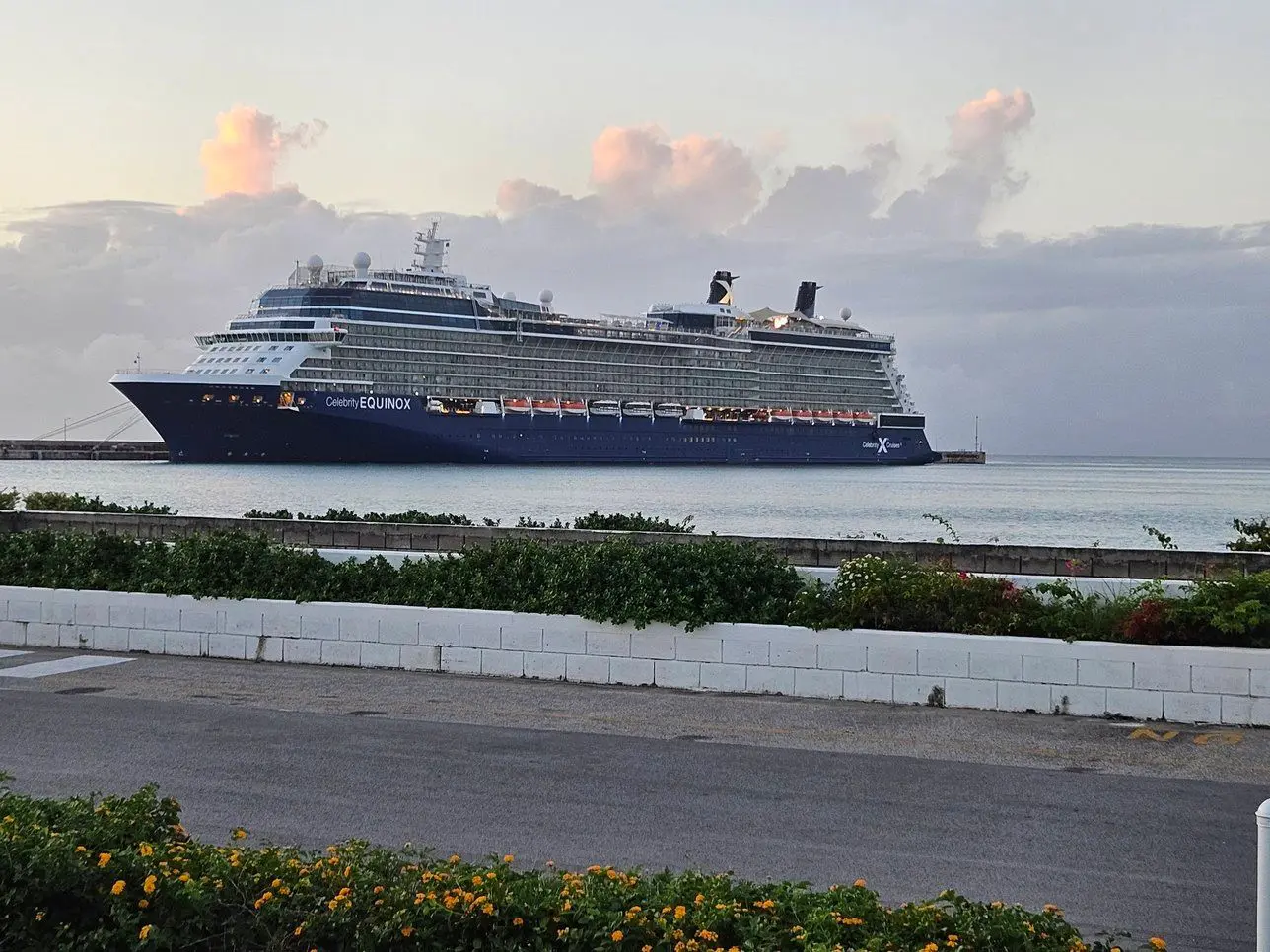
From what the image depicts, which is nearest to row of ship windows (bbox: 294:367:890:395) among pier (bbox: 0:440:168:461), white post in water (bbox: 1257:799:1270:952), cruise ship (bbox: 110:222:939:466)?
cruise ship (bbox: 110:222:939:466)

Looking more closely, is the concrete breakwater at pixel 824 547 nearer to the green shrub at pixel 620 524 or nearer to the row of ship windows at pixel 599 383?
the green shrub at pixel 620 524

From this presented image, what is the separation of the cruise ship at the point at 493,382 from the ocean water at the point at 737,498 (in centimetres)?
168

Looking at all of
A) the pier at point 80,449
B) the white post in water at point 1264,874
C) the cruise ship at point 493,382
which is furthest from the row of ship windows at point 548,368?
the white post in water at point 1264,874

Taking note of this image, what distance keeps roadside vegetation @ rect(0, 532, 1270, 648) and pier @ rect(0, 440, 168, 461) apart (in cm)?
10713

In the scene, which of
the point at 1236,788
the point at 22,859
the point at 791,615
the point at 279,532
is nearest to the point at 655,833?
the point at 22,859

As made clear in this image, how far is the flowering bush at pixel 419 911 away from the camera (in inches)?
141

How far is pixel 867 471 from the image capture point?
94.4 meters

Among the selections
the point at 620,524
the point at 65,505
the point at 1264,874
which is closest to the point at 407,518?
the point at 620,524

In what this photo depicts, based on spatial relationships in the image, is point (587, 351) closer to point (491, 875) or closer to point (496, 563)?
point (496, 563)

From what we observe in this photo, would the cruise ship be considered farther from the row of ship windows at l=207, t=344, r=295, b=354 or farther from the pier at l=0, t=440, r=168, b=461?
the pier at l=0, t=440, r=168, b=461

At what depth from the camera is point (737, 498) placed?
5747cm

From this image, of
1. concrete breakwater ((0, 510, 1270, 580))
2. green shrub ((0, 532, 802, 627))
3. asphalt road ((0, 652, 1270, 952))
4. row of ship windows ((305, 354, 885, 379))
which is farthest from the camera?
row of ship windows ((305, 354, 885, 379))

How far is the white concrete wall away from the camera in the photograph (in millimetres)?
7840

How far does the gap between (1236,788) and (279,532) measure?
1425 cm
